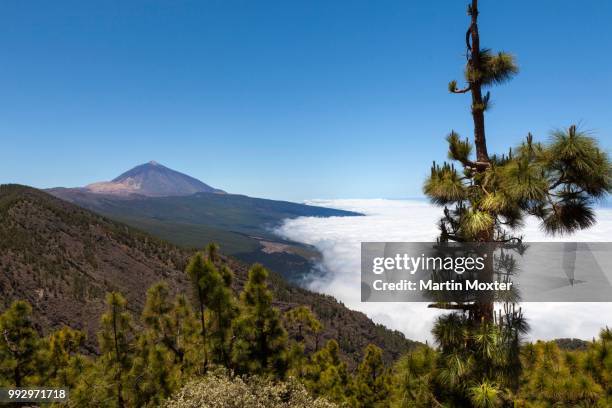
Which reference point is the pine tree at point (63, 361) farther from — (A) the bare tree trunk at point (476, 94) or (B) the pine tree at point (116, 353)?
(A) the bare tree trunk at point (476, 94)

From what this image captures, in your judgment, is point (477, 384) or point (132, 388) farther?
point (132, 388)

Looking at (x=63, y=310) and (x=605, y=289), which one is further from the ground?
(x=605, y=289)

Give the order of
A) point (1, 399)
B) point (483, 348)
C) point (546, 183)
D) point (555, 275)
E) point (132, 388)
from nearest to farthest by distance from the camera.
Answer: point (546, 183) < point (483, 348) < point (555, 275) < point (1, 399) < point (132, 388)

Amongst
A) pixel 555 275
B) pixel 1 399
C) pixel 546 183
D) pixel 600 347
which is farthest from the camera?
pixel 1 399

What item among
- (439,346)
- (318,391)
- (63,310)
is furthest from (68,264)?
(439,346)

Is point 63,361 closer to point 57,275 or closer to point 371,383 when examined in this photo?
point 371,383

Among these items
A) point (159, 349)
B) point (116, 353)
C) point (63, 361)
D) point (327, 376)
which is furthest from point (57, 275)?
point (159, 349)

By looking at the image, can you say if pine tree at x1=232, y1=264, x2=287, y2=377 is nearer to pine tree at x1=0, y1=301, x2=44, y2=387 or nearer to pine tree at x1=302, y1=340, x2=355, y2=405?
pine tree at x1=302, y1=340, x2=355, y2=405

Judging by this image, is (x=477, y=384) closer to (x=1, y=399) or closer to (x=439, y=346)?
(x=439, y=346)
